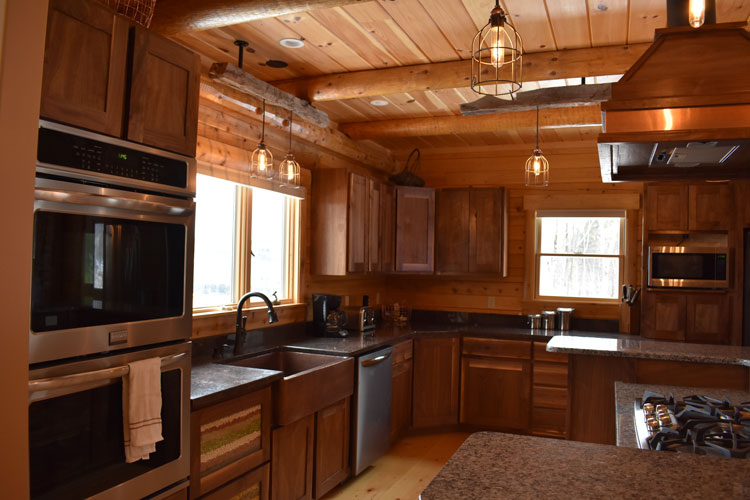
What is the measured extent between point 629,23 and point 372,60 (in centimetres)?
138

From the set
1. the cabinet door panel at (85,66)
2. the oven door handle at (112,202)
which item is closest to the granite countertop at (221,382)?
the oven door handle at (112,202)

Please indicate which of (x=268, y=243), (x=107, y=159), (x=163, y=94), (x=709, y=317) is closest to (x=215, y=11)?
(x=163, y=94)

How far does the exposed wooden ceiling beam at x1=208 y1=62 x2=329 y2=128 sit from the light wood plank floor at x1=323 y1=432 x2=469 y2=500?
237 centimetres

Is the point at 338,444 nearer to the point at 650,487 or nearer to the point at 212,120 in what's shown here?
the point at 212,120

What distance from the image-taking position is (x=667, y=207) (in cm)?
471

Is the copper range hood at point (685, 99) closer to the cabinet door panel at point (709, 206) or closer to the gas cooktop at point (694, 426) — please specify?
the gas cooktop at point (694, 426)

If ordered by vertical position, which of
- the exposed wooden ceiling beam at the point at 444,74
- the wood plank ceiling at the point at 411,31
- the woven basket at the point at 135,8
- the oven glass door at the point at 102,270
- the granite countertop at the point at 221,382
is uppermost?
the wood plank ceiling at the point at 411,31

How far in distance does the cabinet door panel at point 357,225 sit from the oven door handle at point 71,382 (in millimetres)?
2664

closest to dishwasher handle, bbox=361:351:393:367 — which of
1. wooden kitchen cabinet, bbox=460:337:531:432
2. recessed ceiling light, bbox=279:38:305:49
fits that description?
wooden kitchen cabinet, bbox=460:337:531:432

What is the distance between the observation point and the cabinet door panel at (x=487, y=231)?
17.4 feet

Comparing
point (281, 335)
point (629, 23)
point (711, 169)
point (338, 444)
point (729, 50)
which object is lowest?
point (338, 444)

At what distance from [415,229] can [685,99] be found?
11.6 ft

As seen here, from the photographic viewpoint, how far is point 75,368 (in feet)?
5.68

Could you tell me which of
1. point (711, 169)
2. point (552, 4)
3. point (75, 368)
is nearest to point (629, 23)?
point (552, 4)
